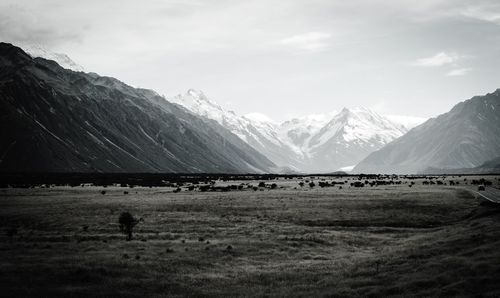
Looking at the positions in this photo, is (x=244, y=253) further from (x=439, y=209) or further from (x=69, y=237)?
(x=439, y=209)

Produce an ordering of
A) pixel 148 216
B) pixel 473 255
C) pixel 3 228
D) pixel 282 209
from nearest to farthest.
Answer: pixel 473 255, pixel 3 228, pixel 148 216, pixel 282 209

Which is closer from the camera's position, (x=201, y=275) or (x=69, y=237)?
(x=201, y=275)

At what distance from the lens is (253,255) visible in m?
43.4

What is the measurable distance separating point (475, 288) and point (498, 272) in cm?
239

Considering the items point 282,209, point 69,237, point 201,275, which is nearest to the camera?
point 201,275

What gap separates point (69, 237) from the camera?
51188mm

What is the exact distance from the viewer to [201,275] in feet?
118

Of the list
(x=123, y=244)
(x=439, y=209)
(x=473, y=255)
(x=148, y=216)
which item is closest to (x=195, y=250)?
(x=123, y=244)

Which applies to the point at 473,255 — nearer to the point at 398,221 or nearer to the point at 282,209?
the point at 398,221

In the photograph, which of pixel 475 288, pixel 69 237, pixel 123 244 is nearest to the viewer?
pixel 475 288

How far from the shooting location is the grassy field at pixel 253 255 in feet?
102

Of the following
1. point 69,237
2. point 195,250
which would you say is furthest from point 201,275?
point 69,237

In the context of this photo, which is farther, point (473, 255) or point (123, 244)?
point (123, 244)

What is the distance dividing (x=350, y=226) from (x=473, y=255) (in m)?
29.2
